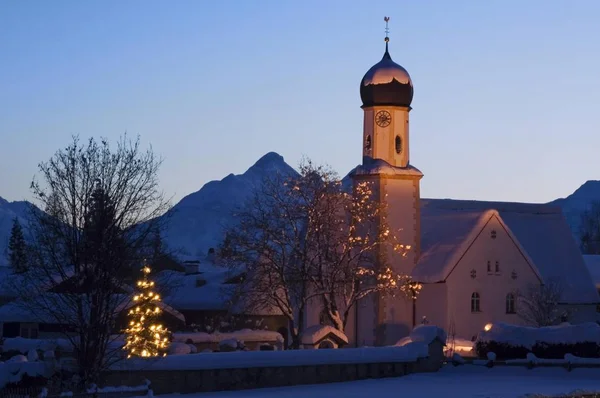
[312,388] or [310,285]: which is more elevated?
[310,285]

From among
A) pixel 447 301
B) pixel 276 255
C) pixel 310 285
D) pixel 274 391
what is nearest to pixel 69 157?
pixel 274 391

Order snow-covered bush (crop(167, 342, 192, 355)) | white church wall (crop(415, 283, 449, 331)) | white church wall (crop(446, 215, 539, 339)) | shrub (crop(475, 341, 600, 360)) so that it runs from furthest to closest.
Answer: white church wall (crop(446, 215, 539, 339)), white church wall (crop(415, 283, 449, 331)), shrub (crop(475, 341, 600, 360)), snow-covered bush (crop(167, 342, 192, 355))

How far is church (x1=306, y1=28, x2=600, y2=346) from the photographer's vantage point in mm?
65062

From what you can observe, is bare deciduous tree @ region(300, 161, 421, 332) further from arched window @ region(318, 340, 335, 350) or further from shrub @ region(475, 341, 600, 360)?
shrub @ region(475, 341, 600, 360)

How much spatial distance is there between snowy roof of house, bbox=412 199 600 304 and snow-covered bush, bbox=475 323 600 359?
54.1 feet

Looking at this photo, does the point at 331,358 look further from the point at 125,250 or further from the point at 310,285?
the point at 310,285

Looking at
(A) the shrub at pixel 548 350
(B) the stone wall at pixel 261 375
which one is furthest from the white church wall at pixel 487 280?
(B) the stone wall at pixel 261 375

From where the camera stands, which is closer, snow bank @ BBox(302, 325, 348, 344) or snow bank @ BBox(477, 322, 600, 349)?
snow bank @ BBox(477, 322, 600, 349)

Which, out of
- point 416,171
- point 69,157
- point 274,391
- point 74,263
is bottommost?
point 274,391

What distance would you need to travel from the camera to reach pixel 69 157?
3478 centimetres

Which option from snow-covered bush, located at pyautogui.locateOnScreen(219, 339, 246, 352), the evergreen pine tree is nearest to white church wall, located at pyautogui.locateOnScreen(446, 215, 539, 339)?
snow-covered bush, located at pyautogui.locateOnScreen(219, 339, 246, 352)

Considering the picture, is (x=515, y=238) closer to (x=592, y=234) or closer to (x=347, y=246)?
(x=347, y=246)

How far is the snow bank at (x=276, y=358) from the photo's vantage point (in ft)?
120

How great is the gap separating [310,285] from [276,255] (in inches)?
168
